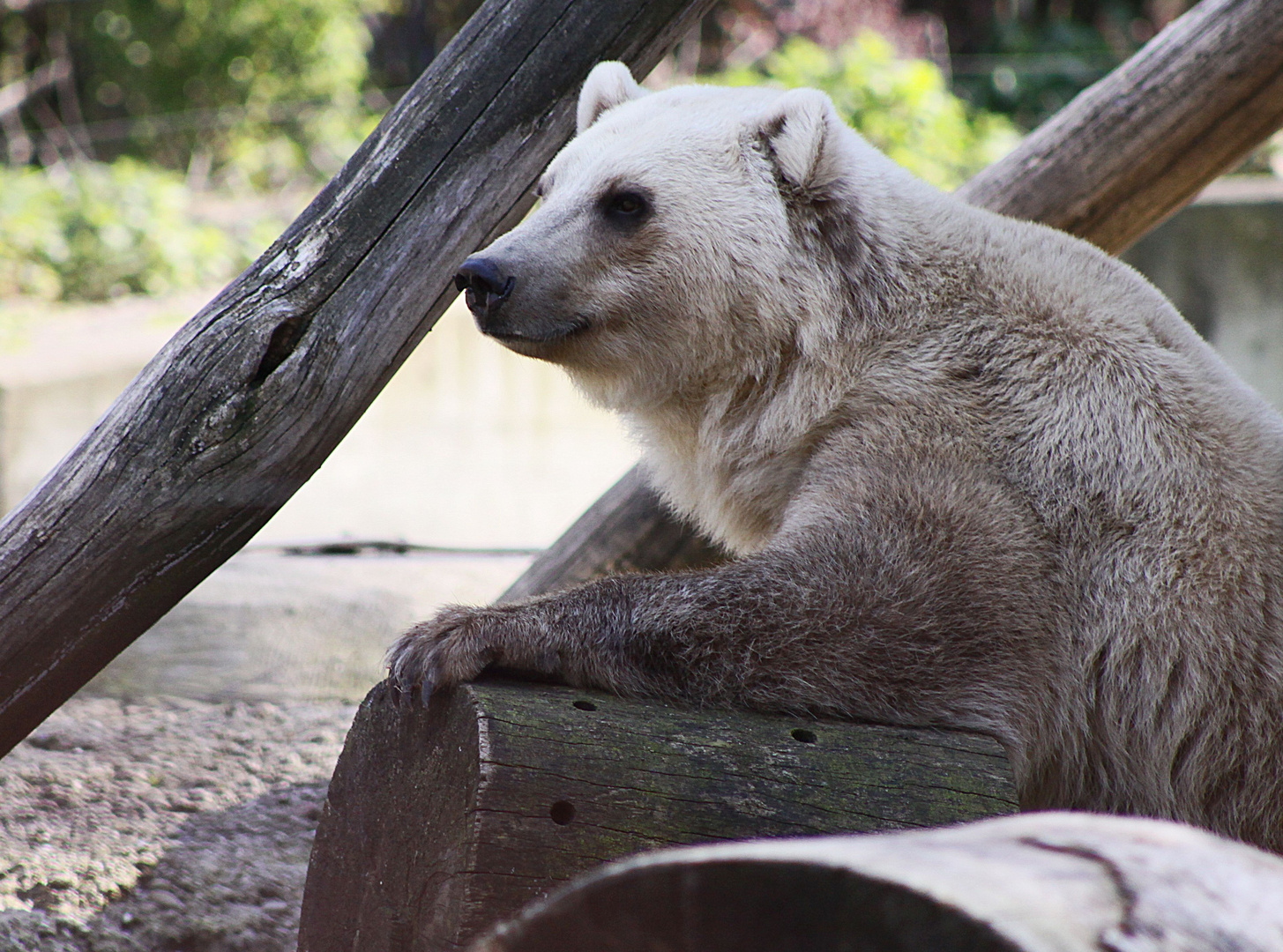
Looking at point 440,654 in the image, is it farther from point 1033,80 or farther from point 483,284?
point 1033,80

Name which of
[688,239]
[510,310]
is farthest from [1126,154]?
[510,310]

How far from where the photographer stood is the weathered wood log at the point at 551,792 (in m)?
1.90

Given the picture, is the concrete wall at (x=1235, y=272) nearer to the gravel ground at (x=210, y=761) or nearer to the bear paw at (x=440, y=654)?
the gravel ground at (x=210, y=761)

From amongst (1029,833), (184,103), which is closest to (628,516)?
(1029,833)

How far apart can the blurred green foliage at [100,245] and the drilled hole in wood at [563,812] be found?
28.6ft

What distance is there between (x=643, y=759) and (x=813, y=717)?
1.30ft

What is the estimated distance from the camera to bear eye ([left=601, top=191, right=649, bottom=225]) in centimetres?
286

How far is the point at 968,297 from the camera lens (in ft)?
8.87

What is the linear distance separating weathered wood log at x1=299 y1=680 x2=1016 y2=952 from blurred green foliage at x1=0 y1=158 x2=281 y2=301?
8.43m

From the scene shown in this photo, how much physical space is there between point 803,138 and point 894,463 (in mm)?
840

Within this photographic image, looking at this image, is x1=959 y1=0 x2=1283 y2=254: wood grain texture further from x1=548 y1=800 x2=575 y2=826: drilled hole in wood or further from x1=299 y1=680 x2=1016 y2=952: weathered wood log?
x1=548 y1=800 x2=575 y2=826: drilled hole in wood

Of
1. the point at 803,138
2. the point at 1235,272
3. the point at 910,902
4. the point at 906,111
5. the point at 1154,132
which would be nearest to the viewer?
the point at 910,902

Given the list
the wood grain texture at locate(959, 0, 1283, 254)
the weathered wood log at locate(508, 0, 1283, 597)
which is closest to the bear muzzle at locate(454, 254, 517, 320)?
the weathered wood log at locate(508, 0, 1283, 597)

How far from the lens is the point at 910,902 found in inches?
42.9
